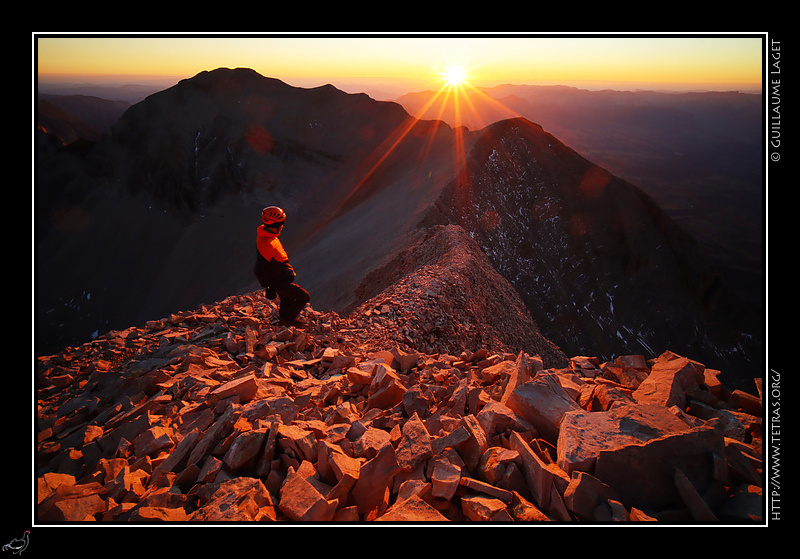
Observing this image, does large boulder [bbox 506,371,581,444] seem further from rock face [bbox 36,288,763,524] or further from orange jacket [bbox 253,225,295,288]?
orange jacket [bbox 253,225,295,288]

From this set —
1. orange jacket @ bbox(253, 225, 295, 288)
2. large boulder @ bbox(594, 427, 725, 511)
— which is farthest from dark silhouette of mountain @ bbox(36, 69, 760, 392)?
large boulder @ bbox(594, 427, 725, 511)

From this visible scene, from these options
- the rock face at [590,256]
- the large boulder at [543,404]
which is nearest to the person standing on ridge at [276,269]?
the large boulder at [543,404]

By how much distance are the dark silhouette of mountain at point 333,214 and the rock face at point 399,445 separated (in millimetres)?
7895

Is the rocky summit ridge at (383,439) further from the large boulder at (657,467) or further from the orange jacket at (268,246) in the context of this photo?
the orange jacket at (268,246)

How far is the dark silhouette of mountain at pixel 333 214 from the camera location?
840 inches

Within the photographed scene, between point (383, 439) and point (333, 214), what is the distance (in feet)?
91.0

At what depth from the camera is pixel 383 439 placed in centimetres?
326

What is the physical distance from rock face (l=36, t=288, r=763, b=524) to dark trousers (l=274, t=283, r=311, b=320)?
65.8 inches

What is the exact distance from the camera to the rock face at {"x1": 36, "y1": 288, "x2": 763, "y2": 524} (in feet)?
8.80

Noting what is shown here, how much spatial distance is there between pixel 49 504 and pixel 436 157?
26040mm

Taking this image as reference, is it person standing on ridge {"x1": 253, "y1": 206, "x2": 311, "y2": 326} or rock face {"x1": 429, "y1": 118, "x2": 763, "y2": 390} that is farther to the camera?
rock face {"x1": 429, "y1": 118, "x2": 763, "y2": 390}

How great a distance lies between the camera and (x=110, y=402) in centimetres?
486
